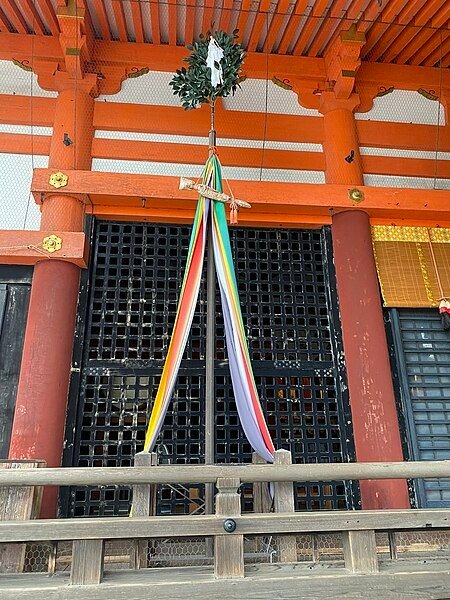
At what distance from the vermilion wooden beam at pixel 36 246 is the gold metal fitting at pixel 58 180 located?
41 cm

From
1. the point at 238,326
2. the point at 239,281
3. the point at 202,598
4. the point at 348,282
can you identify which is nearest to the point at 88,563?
the point at 202,598

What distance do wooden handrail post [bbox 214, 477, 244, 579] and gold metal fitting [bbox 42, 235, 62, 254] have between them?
2.46m

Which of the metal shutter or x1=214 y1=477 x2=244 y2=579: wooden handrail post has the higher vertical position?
the metal shutter

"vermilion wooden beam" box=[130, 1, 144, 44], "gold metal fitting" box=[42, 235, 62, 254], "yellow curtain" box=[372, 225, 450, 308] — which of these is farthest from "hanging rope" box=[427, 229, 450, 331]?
"vermilion wooden beam" box=[130, 1, 144, 44]

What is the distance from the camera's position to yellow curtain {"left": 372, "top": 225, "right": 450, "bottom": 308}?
4512 millimetres

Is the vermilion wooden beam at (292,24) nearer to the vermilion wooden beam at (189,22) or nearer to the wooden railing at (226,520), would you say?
the vermilion wooden beam at (189,22)

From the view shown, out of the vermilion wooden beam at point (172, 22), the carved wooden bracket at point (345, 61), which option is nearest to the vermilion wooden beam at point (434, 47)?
the carved wooden bracket at point (345, 61)

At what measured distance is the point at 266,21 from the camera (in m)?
4.66

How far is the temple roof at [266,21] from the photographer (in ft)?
14.6

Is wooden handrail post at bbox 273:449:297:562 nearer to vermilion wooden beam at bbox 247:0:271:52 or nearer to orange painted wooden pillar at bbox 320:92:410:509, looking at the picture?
orange painted wooden pillar at bbox 320:92:410:509

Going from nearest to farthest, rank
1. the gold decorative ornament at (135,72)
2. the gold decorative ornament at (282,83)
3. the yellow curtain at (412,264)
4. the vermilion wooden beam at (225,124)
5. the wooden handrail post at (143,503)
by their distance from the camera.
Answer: the wooden handrail post at (143,503) → the yellow curtain at (412,264) → the vermilion wooden beam at (225,124) → the gold decorative ornament at (135,72) → the gold decorative ornament at (282,83)

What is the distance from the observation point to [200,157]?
15.5ft

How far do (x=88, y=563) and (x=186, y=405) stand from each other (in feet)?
6.05

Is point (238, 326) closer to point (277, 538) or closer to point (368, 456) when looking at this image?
point (277, 538)
